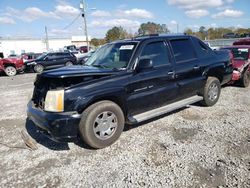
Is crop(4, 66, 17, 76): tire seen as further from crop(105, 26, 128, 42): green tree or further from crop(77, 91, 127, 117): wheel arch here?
crop(105, 26, 128, 42): green tree

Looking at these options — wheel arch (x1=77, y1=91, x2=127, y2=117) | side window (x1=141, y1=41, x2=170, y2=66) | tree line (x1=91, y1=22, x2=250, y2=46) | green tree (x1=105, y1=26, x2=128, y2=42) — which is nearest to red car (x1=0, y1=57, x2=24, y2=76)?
side window (x1=141, y1=41, x2=170, y2=66)

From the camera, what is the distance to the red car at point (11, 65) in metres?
15.6

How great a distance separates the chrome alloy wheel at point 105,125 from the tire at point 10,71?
46.4 feet

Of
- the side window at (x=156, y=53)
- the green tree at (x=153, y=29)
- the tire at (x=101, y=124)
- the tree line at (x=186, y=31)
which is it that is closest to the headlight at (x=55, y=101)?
the tire at (x=101, y=124)

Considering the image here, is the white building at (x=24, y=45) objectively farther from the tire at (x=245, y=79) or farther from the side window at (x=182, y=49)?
the side window at (x=182, y=49)

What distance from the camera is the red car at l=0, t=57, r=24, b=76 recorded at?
1564 centimetres

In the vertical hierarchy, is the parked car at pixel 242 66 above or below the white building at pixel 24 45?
below

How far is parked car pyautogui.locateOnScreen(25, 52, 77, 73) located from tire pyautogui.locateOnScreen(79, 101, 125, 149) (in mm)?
14237

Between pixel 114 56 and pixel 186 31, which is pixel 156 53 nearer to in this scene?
pixel 114 56

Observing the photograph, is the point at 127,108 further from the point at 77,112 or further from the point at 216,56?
the point at 216,56

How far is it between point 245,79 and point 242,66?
0.49 m

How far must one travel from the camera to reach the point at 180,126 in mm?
4727

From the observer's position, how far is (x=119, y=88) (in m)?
3.93

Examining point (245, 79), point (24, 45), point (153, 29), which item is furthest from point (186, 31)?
point (245, 79)
